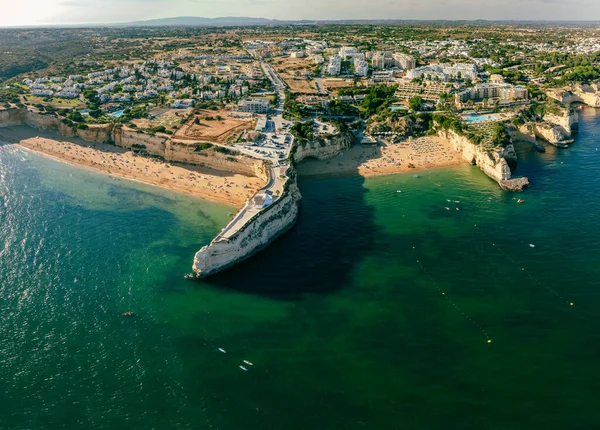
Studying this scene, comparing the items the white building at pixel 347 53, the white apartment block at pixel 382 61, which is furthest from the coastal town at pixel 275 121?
the white building at pixel 347 53

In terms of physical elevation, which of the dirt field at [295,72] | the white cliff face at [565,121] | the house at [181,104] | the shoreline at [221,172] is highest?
the dirt field at [295,72]

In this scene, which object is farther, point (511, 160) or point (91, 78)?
point (91, 78)

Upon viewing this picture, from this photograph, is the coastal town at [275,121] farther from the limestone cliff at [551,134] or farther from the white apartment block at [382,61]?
the white apartment block at [382,61]

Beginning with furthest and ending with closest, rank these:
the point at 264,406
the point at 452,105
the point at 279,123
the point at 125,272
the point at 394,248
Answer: the point at 452,105 → the point at 279,123 → the point at 394,248 → the point at 125,272 → the point at 264,406

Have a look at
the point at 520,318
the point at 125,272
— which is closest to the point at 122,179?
the point at 125,272

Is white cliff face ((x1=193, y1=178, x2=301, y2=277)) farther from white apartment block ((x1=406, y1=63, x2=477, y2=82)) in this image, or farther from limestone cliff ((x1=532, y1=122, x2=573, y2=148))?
white apartment block ((x1=406, y1=63, x2=477, y2=82))

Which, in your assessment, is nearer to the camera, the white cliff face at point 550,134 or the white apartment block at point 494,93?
the white cliff face at point 550,134

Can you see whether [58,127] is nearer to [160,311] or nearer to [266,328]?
[160,311]
